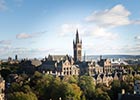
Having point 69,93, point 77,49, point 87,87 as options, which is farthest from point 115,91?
point 77,49

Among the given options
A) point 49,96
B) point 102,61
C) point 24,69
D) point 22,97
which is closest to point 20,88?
point 49,96

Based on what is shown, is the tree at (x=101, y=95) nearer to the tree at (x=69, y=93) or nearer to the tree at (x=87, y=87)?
the tree at (x=87, y=87)

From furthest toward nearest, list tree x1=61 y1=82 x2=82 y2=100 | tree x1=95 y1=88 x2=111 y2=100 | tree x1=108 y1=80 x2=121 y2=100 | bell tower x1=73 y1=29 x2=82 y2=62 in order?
bell tower x1=73 y1=29 x2=82 y2=62 < tree x1=108 y1=80 x2=121 y2=100 < tree x1=61 y1=82 x2=82 y2=100 < tree x1=95 y1=88 x2=111 y2=100

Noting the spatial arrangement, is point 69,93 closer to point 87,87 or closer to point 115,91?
point 87,87

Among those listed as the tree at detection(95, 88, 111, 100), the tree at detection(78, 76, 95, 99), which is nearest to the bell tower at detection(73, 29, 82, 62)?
the tree at detection(78, 76, 95, 99)

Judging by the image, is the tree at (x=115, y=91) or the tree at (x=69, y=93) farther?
the tree at (x=115, y=91)

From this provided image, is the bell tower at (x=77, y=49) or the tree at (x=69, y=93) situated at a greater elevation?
the bell tower at (x=77, y=49)

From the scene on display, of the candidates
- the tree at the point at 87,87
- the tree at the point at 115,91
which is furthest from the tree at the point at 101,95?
the tree at the point at 115,91

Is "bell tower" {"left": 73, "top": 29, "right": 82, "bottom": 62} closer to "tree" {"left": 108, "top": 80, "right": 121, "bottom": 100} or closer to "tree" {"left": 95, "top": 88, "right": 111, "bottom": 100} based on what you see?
"tree" {"left": 108, "top": 80, "right": 121, "bottom": 100}

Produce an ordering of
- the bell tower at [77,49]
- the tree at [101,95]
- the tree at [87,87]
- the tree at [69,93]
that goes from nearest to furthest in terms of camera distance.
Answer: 1. the tree at [101,95]
2. the tree at [69,93]
3. the tree at [87,87]
4. the bell tower at [77,49]

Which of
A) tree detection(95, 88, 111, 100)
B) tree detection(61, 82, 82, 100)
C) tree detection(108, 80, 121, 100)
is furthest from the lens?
tree detection(108, 80, 121, 100)

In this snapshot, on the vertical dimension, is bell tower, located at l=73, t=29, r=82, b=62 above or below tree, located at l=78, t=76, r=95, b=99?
above
